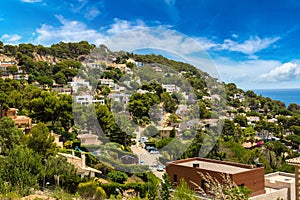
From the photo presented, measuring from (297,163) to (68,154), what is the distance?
23.7 feet

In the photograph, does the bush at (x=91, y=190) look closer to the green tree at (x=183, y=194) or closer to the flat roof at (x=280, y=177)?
the flat roof at (x=280, y=177)

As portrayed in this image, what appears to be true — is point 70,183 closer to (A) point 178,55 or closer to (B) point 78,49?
(A) point 178,55

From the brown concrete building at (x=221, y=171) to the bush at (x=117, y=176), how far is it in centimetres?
235

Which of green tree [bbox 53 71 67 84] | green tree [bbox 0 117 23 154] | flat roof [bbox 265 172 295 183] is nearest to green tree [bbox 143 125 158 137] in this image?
flat roof [bbox 265 172 295 183]

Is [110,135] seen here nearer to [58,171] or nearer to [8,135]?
[8,135]

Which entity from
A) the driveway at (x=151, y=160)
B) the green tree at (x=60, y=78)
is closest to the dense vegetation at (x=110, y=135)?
the driveway at (x=151, y=160)

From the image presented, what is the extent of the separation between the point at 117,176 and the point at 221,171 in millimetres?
4061

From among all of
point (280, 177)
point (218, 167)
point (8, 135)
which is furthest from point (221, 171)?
point (8, 135)

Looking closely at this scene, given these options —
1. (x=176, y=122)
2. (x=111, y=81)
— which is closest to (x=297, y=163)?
(x=176, y=122)

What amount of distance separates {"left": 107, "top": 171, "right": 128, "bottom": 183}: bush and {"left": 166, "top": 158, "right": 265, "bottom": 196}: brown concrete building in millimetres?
2345

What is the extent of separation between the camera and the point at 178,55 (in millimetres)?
7102

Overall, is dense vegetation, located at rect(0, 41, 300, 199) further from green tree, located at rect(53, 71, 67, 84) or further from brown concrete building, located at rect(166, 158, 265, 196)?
green tree, located at rect(53, 71, 67, 84)

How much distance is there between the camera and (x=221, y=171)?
7719 mm

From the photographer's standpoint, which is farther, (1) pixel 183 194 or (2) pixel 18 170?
(2) pixel 18 170
